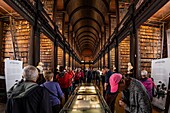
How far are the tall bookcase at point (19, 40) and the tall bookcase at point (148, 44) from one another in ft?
14.8

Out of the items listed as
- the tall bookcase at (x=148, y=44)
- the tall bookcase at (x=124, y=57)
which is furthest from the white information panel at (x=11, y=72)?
the tall bookcase at (x=124, y=57)

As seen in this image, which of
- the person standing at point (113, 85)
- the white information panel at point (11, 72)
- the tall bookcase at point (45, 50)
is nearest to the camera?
the white information panel at point (11, 72)

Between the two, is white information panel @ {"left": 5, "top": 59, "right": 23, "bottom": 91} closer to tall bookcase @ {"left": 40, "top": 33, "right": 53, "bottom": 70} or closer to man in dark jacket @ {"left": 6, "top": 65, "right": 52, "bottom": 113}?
man in dark jacket @ {"left": 6, "top": 65, "right": 52, "bottom": 113}

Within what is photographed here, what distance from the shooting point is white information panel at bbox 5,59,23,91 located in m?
4.62

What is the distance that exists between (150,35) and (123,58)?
302 centimetres

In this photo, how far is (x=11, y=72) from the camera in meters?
4.79

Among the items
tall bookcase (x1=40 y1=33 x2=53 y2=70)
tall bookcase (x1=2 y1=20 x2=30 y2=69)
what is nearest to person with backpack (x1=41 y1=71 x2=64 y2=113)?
tall bookcase (x1=2 y1=20 x2=30 y2=69)

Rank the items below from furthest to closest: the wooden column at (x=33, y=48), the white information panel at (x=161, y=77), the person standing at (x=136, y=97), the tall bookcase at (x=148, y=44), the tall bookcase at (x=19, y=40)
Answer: the tall bookcase at (x=148, y=44) → the tall bookcase at (x=19, y=40) → the wooden column at (x=33, y=48) → the white information panel at (x=161, y=77) → the person standing at (x=136, y=97)

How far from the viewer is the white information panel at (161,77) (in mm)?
5277

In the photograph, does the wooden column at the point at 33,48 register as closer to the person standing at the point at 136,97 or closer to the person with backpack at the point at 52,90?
the person with backpack at the point at 52,90

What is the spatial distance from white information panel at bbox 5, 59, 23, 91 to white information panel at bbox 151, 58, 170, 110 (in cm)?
389

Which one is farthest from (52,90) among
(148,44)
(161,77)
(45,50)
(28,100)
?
(45,50)

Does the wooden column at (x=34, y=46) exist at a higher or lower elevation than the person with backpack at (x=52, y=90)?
higher

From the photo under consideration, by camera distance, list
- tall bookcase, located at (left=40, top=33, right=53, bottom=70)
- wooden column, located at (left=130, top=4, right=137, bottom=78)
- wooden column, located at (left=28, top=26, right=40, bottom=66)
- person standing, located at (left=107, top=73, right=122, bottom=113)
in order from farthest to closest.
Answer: tall bookcase, located at (left=40, top=33, right=53, bottom=70)
wooden column, located at (left=130, top=4, right=137, bottom=78)
wooden column, located at (left=28, top=26, right=40, bottom=66)
person standing, located at (left=107, top=73, right=122, bottom=113)
